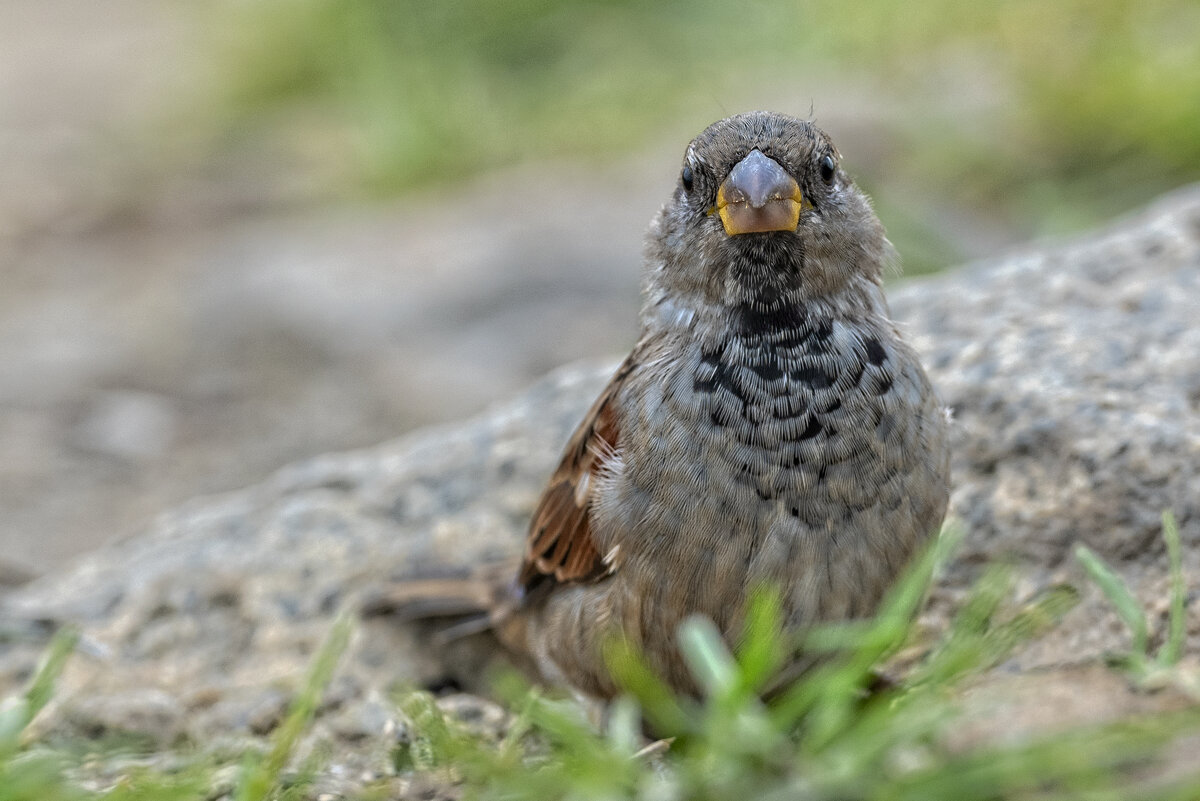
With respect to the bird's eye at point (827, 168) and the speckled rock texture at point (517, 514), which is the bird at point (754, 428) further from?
the speckled rock texture at point (517, 514)

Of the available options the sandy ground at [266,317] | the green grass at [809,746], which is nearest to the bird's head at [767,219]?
the green grass at [809,746]

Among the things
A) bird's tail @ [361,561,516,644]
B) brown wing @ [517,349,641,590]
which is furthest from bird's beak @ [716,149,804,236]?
bird's tail @ [361,561,516,644]

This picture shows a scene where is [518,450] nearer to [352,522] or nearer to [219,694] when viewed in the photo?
[352,522]

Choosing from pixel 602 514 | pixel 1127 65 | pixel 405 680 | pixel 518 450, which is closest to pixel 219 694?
pixel 405 680

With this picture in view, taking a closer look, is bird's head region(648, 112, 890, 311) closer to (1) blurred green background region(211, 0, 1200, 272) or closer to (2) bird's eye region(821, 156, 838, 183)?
(2) bird's eye region(821, 156, 838, 183)

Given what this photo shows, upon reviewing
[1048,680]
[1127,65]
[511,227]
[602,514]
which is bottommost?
[1048,680]

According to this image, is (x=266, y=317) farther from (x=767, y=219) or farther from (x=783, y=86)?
(x=767, y=219)

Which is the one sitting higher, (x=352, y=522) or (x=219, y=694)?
(x=352, y=522)
